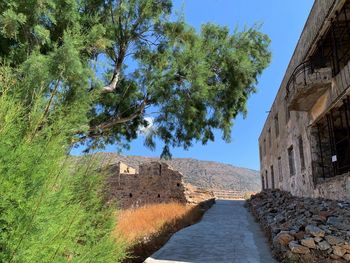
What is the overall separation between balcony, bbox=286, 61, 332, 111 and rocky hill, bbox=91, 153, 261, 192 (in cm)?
3101

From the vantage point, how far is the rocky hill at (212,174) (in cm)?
4436

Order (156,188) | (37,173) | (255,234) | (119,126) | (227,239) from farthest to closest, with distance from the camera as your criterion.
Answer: (156,188)
(119,126)
(255,234)
(227,239)
(37,173)

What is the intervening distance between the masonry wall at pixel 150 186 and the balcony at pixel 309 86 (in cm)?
1094

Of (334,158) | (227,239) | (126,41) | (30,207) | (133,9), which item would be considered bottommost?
(227,239)

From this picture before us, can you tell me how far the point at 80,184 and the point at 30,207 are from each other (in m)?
1.59

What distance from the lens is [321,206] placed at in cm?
→ 937

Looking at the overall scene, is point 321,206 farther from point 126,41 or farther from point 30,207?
point 30,207

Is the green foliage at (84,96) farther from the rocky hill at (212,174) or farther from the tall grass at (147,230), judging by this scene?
the rocky hill at (212,174)

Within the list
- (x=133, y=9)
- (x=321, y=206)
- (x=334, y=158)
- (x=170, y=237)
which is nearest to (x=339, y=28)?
(x=334, y=158)

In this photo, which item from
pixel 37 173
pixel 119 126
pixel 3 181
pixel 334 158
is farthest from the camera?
pixel 119 126

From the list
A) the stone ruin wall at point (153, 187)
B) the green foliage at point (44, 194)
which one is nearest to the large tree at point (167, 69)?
the green foliage at point (44, 194)

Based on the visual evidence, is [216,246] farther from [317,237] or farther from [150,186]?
→ [150,186]

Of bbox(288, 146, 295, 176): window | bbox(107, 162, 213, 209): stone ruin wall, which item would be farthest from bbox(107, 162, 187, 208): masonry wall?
bbox(288, 146, 295, 176): window

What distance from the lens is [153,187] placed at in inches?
866
